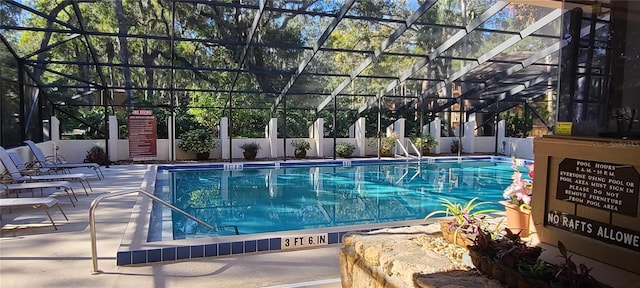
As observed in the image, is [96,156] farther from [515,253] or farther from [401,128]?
[515,253]

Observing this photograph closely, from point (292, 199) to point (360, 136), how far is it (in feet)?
22.7

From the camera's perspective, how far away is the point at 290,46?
31.9 feet

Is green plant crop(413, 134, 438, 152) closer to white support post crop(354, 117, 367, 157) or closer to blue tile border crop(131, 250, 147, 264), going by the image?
white support post crop(354, 117, 367, 157)

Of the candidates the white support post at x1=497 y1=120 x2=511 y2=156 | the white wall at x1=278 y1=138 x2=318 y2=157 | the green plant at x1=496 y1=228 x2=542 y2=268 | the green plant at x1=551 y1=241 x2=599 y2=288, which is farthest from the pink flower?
the white support post at x1=497 y1=120 x2=511 y2=156

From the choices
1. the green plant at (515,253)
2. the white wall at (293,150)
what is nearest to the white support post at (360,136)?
the white wall at (293,150)

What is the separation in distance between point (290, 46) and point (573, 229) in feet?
27.8

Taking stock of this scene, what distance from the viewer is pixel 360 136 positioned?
14.4m

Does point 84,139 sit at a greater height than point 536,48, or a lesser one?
lesser

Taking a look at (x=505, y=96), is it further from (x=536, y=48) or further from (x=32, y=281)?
(x=32, y=281)

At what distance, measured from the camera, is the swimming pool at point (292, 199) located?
399cm

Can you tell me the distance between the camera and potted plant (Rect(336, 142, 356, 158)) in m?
13.7

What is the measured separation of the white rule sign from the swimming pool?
10 mm

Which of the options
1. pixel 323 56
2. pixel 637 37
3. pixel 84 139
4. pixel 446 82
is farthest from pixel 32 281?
pixel 446 82

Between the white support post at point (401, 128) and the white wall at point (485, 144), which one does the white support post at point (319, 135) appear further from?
the white wall at point (485, 144)
